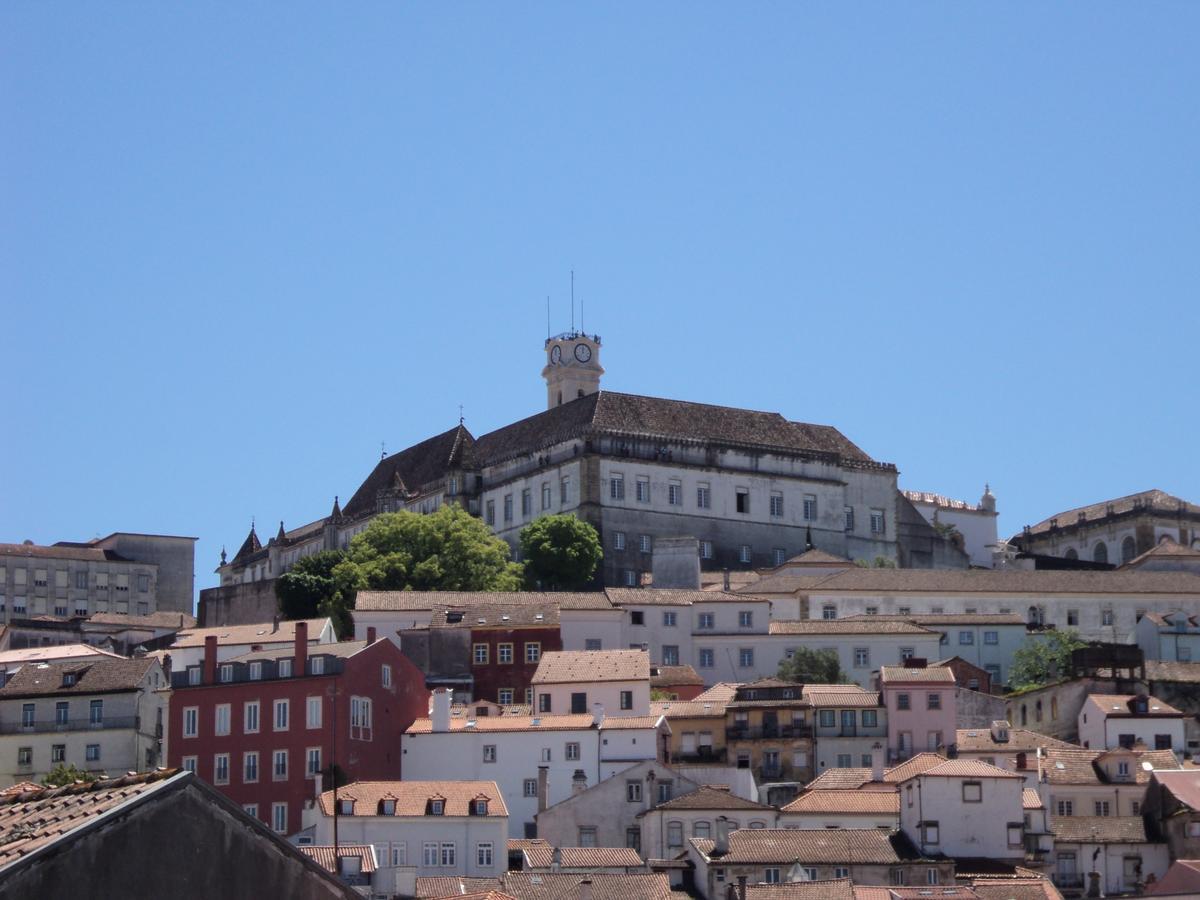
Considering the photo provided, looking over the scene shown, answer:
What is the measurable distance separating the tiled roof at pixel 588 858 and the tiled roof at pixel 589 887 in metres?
2.10

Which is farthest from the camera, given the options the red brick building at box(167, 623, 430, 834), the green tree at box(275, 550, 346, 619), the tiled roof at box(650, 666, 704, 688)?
the green tree at box(275, 550, 346, 619)

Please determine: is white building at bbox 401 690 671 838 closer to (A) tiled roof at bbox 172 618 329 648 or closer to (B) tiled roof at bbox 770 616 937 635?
(B) tiled roof at bbox 770 616 937 635

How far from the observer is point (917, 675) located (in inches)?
3091

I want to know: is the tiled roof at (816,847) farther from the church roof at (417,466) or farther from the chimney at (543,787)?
the church roof at (417,466)

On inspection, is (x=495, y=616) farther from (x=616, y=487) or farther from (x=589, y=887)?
(x=589, y=887)

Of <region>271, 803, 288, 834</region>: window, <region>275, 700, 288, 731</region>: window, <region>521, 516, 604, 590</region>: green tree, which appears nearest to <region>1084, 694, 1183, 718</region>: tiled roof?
<region>275, 700, 288, 731</region>: window

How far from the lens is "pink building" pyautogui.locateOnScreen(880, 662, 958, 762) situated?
3024 inches

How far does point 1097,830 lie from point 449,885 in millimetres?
23023

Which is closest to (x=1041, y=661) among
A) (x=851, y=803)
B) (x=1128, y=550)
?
(x=851, y=803)

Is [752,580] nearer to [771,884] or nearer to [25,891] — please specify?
[771,884]

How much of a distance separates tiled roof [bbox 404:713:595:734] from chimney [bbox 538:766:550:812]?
1728 millimetres

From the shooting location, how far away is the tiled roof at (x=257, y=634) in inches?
3780

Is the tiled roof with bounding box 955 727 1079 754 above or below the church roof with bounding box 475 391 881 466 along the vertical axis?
below

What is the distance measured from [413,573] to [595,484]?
50.3 feet
